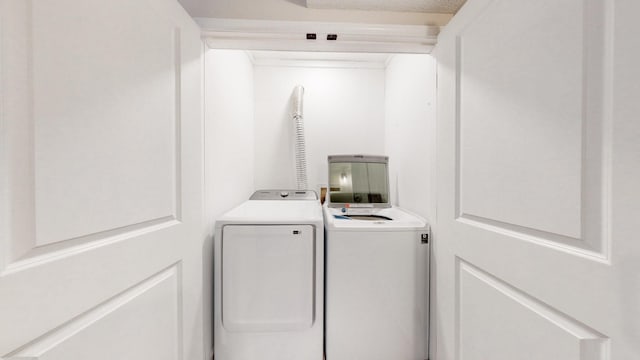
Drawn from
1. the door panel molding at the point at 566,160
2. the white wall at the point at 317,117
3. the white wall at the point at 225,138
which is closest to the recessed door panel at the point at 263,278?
the white wall at the point at 225,138

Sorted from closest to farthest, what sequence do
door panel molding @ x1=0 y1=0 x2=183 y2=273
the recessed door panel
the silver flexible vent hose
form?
door panel molding @ x1=0 y1=0 x2=183 y2=273
the recessed door panel
the silver flexible vent hose

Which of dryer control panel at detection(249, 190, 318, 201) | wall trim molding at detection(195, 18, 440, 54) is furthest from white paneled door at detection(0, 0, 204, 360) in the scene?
dryer control panel at detection(249, 190, 318, 201)

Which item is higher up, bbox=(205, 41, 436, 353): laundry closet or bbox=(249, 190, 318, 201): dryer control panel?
bbox=(205, 41, 436, 353): laundry closet

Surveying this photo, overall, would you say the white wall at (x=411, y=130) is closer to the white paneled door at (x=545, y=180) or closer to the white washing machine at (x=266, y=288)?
the white paneled door at (x=545, y=180)

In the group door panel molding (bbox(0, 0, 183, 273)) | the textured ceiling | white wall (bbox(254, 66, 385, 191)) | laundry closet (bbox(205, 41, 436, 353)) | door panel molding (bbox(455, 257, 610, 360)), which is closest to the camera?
door panel molding (bbox(0, 0, 183, 273))

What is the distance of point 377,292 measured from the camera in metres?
1.49

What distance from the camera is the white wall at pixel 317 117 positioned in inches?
98.3

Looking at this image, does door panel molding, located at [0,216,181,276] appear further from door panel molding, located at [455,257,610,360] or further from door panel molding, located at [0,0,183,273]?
door panel molding, located at [455,257,610,360]

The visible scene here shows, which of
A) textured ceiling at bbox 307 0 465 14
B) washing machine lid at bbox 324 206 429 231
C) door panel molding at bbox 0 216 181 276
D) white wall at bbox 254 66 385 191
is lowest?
washing machine lid at bbox 324 206 429 231

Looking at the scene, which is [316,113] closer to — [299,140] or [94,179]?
[299,140]

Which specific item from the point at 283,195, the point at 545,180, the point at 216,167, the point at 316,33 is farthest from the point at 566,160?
the point at 283,195

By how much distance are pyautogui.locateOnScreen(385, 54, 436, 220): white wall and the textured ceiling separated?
270mm

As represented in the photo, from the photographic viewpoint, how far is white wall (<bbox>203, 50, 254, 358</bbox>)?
1.47 meters

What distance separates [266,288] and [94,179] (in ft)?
3.42
